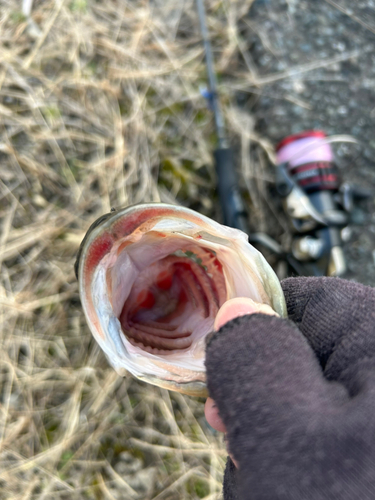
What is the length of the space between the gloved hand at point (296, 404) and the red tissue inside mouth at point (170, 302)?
405 mm

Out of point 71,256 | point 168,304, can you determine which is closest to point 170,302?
point 168,304

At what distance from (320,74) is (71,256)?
2060 millimetres

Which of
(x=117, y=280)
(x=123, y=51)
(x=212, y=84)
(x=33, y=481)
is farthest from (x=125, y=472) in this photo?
(x=123, y=51)

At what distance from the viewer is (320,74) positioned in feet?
7.95

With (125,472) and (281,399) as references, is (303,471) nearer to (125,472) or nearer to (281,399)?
(281,399)

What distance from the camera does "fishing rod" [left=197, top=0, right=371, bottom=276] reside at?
1.93m

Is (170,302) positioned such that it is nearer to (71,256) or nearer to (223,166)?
(71,256)

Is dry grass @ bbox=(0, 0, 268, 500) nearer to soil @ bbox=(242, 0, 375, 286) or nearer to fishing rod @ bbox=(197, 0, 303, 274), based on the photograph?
fishing rod @ bbox=(197, 0, 303, 274)

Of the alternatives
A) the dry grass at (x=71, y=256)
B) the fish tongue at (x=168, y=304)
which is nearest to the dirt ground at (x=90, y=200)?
the dry grass at (x=71, y=256)

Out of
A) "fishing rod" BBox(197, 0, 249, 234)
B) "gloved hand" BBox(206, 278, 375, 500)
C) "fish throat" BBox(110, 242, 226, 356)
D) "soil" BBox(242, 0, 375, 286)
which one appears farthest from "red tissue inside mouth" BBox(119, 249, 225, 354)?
"soil" BBox(242, 0, 375, 286)

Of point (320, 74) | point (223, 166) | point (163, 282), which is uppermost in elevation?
point (320, 74)

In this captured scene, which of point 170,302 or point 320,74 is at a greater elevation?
point 320,74

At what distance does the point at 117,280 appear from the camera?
1289 mm

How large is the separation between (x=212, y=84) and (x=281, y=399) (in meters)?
1.92
